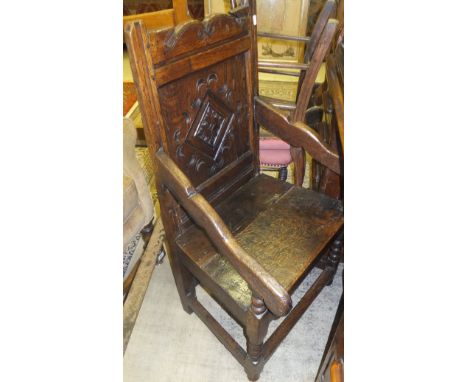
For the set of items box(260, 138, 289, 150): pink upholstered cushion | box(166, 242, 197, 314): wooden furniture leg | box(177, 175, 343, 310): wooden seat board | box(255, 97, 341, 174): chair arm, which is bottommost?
box(166, 242, 197, 314): wooden furniture leg

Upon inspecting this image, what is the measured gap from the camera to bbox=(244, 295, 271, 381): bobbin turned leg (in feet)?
3.24

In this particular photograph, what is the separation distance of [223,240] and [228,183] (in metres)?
0.50

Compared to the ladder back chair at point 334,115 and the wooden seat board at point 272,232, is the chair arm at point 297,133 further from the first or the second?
the wooden seat board at point 272,232

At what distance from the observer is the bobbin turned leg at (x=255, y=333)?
99cm

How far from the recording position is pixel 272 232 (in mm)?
1254

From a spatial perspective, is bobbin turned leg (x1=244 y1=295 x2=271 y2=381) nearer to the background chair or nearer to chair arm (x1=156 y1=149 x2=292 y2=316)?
chair arm (x1=156 y1=149 x2=292 y2=316)

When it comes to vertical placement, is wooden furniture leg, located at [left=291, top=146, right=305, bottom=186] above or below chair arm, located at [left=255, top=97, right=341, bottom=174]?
below

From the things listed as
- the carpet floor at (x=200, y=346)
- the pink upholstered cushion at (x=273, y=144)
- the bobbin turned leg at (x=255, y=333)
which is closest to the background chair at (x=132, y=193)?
the bobbin turned leg at (x=255, y=333)

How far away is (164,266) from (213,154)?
896 millimetres

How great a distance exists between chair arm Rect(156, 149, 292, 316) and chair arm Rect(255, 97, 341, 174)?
517 mm

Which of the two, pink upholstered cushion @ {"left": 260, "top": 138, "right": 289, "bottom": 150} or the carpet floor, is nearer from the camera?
the carpet floor

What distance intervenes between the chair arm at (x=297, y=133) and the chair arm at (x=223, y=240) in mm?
517

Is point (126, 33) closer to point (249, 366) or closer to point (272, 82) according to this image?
point (249, 366)

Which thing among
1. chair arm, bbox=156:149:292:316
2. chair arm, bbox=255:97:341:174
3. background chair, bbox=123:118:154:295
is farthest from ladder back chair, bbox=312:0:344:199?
background chair, bbox=123:118:154:295
